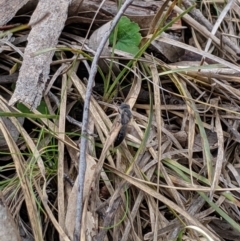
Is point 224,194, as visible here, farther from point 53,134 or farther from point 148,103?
point 53,134

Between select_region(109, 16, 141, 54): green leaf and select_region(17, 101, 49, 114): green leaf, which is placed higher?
select_region(109, 16, 141, 54): green leaf

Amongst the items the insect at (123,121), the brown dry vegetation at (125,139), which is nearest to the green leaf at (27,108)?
the brown dry vegetation at (125,139)

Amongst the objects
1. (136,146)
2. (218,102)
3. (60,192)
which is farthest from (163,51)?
(60,192)

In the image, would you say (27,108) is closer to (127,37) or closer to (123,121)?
(123,121)

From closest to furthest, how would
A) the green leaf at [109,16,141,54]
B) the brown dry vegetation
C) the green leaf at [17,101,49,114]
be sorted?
the brown dry vegetation < the green leaf at [17,101,49,114] < the green leaf at [109,16,141,54]

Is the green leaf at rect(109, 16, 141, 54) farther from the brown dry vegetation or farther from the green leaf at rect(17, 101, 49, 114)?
the green leaf at rect(17, 101, 49, 114)

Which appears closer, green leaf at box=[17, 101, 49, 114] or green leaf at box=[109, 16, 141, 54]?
green leaf at box=[17, 101, 49, 114]

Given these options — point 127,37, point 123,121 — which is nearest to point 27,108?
point 123,121

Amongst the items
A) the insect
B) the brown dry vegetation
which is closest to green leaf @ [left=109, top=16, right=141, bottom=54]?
the brown dry vegetation
